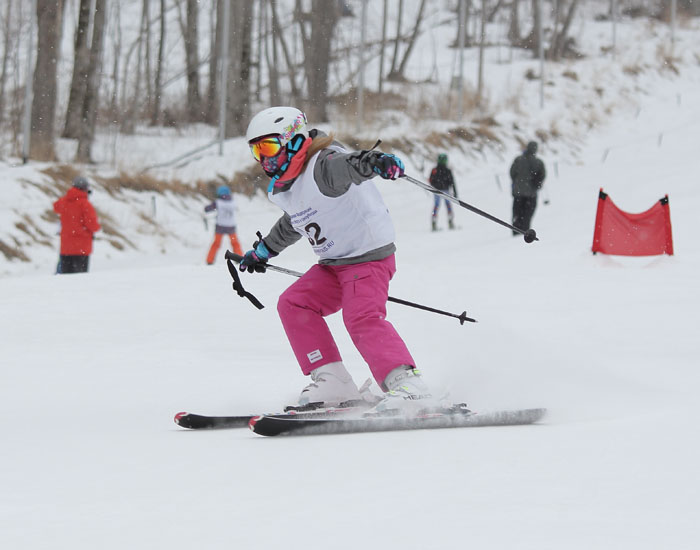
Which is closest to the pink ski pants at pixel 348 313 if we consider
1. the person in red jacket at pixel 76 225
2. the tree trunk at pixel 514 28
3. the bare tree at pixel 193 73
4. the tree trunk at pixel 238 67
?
the person in red jacket at pixel 76 225

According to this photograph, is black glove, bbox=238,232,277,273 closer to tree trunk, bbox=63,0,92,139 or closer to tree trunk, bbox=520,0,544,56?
tree trunk, bbox=63,0,92,139

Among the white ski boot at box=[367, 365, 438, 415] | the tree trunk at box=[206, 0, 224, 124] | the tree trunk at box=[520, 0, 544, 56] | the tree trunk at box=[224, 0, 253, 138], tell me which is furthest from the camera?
the tree trunk at box=[520, 0, 544, 56]

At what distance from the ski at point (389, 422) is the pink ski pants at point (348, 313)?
0.31 metres

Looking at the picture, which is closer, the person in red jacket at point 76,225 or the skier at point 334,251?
the skier at point 334,251

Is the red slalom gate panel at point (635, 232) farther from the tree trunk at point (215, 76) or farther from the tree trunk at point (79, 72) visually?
the tree trunk at point (215, 76)

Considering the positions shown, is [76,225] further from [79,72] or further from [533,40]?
[533,40]

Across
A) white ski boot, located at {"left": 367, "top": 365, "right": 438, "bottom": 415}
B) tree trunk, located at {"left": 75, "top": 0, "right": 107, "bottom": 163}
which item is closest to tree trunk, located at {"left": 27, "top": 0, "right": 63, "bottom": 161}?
tree trunk, located at {"left": 75, "top": 0, "right": 107, "bottom": 163}

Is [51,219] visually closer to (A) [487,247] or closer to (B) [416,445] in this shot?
(A) [487,247]

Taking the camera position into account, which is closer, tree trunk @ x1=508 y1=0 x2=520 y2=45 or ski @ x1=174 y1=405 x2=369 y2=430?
ski @ x1=174 y1=405 x2=369 y2=430

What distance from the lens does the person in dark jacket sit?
13.5 metres

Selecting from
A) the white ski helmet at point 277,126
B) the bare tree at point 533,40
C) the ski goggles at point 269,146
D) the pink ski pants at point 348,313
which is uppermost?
the bare tree at point 533,40

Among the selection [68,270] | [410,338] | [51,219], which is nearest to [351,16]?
[51,219]

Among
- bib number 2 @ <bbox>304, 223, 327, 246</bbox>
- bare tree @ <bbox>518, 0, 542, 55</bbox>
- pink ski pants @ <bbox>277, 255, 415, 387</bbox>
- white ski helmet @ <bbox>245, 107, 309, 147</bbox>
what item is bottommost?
pink ski pants @ <bbox>277, 255, 415, 387</bbox>

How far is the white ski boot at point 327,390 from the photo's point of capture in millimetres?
4156
